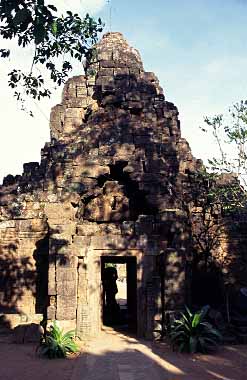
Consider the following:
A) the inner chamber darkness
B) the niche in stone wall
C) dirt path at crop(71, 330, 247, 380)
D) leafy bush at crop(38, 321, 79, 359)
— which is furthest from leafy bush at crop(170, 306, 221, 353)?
the niche in stone wall

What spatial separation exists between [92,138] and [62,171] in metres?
1.64

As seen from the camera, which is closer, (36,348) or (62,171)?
(36,348)

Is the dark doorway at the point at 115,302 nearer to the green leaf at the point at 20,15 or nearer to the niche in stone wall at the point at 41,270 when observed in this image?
the niche in stone wall at the point at 41,270

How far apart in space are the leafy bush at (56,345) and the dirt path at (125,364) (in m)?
0.26

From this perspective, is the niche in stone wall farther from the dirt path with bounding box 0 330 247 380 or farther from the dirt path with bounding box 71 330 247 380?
the dirt path with bounding box 71 330 247 380

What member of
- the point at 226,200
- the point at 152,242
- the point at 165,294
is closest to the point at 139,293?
the point at 165,294

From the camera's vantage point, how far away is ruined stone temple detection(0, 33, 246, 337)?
11.8m

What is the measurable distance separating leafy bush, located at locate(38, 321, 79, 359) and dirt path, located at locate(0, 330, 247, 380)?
258mm

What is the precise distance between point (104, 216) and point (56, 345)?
5155mm

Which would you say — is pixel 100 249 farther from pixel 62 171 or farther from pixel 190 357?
pixel 190 357

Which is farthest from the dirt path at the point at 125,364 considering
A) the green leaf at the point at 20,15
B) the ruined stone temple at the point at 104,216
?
the green leaf at the point at 20,15

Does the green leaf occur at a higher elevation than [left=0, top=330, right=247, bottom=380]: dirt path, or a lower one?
higher

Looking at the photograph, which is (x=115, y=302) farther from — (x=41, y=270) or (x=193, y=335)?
(x=193, y=335)

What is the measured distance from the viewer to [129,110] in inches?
598
